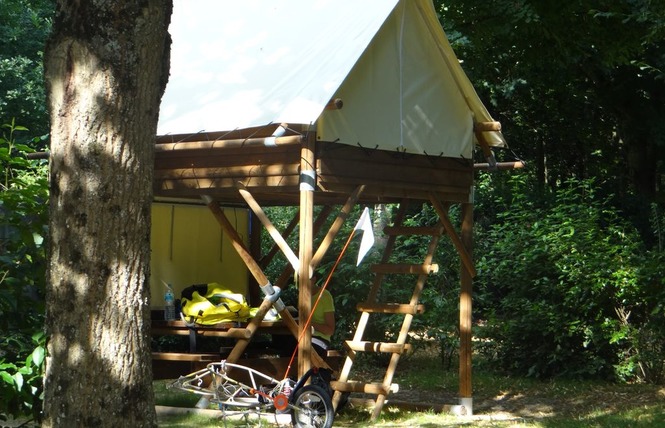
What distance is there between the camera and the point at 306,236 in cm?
961

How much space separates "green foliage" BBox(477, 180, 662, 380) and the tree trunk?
9.44 m

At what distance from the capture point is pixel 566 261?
45.2ft

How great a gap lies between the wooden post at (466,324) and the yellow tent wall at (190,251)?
3.50 meters

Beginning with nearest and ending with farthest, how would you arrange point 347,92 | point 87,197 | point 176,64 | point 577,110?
point 87,197, point 347,92, point 176,64, point 577,110

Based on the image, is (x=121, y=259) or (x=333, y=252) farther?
(x=333, y=252)

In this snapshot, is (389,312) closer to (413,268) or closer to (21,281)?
(413,268)

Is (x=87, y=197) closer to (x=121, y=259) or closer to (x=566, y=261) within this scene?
(x=121, y=259)

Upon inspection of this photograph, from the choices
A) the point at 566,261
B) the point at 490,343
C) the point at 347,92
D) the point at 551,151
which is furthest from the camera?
the point at 551,151

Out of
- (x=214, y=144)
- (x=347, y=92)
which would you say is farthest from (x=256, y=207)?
(x=347, y=92)

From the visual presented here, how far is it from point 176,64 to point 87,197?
7405 mm

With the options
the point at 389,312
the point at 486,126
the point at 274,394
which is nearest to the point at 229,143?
the point at 274,394

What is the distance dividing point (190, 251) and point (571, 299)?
16.4ft

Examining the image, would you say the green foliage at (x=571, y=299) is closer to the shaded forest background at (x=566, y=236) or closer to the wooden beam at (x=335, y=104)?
the shaded forest background at (x=566, y=236)

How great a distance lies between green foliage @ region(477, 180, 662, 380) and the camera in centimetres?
1325
